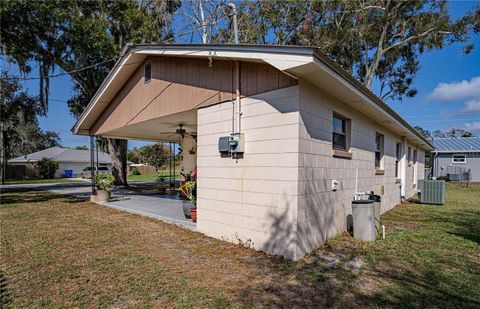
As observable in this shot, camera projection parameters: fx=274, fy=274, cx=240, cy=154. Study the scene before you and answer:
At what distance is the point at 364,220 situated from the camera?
17.7ft

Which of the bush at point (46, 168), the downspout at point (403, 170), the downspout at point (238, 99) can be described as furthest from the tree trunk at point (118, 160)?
the bush at point (46, 168)

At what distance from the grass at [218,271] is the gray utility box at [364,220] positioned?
0.24 metres

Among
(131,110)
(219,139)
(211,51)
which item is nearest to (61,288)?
(219,139)

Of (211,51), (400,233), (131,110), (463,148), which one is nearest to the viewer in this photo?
(211,51)

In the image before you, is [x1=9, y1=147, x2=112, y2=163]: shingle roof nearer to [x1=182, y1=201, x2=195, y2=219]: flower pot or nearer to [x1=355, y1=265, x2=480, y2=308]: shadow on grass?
[x1=182, y1=201, x2=195, y2=219]: flower pot

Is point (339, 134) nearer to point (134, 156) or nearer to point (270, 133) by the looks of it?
point (270, 133)

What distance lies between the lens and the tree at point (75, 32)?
1175 centimetres

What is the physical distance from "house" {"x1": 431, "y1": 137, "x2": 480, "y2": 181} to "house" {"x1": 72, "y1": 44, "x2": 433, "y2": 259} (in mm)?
24067

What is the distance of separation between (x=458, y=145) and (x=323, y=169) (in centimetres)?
2934

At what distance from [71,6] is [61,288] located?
1423 cm

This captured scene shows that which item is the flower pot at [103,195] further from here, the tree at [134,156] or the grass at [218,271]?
the tree at [134,156]

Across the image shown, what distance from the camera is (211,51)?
5.12 metres

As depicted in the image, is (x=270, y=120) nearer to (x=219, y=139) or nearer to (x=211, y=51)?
(x=219, y=139)

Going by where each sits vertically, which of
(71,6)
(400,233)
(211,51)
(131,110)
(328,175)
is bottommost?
(400,233)
